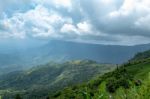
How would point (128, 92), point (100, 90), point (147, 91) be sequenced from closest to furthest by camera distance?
point (100, 90), point (147, 91), point (128, 92)

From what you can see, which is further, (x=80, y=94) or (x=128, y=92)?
(x=128, y=92)

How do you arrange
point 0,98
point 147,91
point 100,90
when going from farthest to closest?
point 147,91
point 100,90
point 0,98

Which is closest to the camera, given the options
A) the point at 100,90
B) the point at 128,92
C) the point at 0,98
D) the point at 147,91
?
the point at 0,98

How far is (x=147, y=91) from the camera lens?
20.3 ft

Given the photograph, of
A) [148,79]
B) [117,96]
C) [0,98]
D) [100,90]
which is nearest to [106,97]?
[100,90]

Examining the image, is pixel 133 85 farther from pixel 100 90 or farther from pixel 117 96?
pixel 100 90

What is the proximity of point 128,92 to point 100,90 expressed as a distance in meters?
1.31

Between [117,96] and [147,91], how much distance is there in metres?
0.63

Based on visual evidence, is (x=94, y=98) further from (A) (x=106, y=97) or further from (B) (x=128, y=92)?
(B) (x=128, y=92)

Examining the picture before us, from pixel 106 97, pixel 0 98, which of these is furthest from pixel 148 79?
pixel 0 98

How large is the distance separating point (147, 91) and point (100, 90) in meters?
0.97

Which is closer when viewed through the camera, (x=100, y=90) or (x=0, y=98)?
(x=0, y=98)

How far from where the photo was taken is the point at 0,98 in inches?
205

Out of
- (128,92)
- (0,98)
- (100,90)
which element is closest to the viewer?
(0,98)
